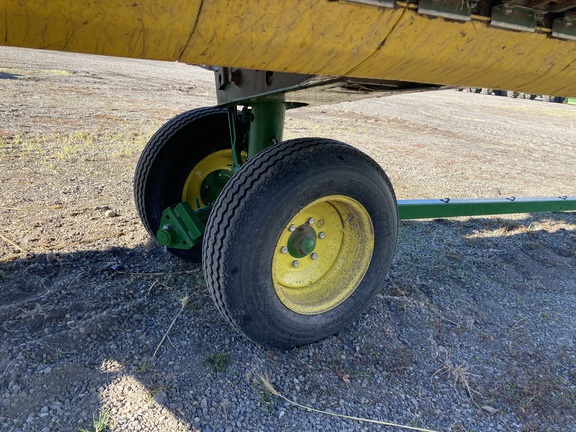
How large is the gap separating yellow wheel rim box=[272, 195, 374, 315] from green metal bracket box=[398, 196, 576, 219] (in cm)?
64

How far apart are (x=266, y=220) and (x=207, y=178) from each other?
119 centimetres

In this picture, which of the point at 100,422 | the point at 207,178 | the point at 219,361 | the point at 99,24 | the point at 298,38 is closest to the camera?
the point at 99,24

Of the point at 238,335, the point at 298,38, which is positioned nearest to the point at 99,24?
the point at 298,38

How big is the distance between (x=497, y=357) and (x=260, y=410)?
1246 millimetres

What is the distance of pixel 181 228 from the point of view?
245 centimetres

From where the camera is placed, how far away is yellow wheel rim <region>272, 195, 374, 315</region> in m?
2.21

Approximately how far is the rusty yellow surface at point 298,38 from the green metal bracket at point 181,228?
120cm

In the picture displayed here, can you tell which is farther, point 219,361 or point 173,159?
point 173,159

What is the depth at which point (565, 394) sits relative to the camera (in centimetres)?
212

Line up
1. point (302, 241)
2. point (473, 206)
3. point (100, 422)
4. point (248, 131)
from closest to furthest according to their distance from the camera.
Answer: point (100, 422) → point (302, 241) → point (248, 131) → point (473, 206)

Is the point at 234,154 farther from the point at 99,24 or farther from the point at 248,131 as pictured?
the point at 99,24

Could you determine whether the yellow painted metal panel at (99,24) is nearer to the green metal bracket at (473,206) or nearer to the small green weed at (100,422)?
the small green weed at (100,422)

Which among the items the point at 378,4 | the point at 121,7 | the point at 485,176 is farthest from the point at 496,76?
the point at 485,176

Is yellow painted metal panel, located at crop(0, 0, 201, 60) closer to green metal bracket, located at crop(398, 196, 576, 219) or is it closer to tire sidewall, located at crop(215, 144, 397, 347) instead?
tire sidewall, located at crop(215, 144, 397, 347)
